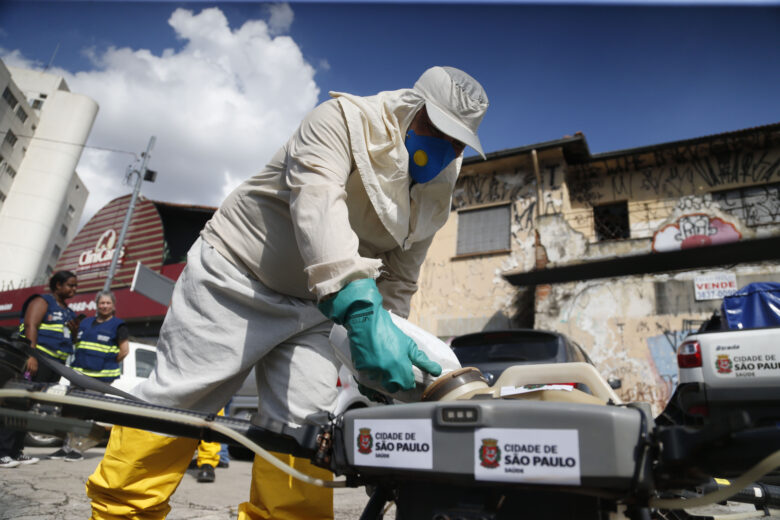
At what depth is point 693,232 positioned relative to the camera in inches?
411

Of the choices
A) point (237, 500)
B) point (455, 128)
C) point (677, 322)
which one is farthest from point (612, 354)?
point (455, 128)

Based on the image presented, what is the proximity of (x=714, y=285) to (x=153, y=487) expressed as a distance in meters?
9.71

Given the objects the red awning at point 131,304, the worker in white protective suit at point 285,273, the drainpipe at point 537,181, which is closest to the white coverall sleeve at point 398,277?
the worker in white protective suit at point 285,273

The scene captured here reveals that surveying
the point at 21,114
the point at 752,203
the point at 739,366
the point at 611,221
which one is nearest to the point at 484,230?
the point at 611,221

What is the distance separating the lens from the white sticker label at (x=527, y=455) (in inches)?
27.5

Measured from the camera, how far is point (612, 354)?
9.24m

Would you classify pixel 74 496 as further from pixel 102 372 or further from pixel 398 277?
pixel 398 277

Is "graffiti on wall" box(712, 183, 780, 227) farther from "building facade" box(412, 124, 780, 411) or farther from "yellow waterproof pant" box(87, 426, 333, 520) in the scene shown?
"yellow waterproof pant" box(87, 426, 333, 520)

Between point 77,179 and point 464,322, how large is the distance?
57637 millimetres

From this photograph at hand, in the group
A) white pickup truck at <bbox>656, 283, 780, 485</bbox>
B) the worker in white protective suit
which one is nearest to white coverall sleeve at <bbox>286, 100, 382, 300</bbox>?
the worker in white protective suit

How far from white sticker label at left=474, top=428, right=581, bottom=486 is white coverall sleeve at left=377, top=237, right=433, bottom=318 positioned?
104cm

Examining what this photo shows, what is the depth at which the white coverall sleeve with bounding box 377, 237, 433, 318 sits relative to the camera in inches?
70.2

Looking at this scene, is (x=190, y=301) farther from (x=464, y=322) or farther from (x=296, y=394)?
(x=464, y=322)

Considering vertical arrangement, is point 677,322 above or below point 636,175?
below
